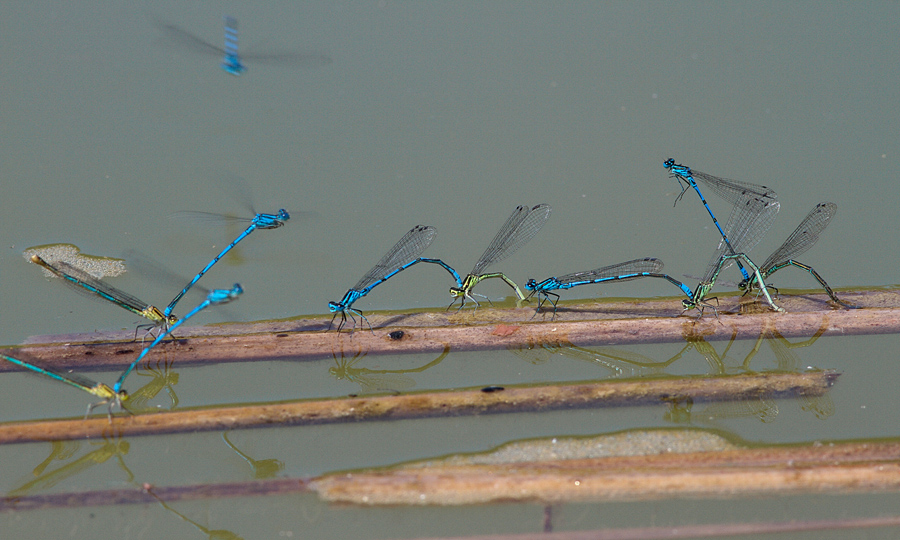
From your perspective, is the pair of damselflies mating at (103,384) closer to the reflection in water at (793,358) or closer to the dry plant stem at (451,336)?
the dry plant stem at (451,336)

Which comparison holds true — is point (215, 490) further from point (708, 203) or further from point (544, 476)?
point (708, 203)

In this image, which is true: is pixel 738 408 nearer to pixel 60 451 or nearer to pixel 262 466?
pixel 262 466

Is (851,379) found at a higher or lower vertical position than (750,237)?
lower

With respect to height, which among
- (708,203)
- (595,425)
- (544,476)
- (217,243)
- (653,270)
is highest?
(217,243)

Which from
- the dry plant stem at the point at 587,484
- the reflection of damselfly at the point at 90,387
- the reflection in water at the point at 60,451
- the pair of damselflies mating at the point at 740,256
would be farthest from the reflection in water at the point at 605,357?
the reflection in water at the point at 60,451

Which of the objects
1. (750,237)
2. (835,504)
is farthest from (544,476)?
(750,237)

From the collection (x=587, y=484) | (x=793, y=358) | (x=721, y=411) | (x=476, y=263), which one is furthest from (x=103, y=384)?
(x=793, y=358)
